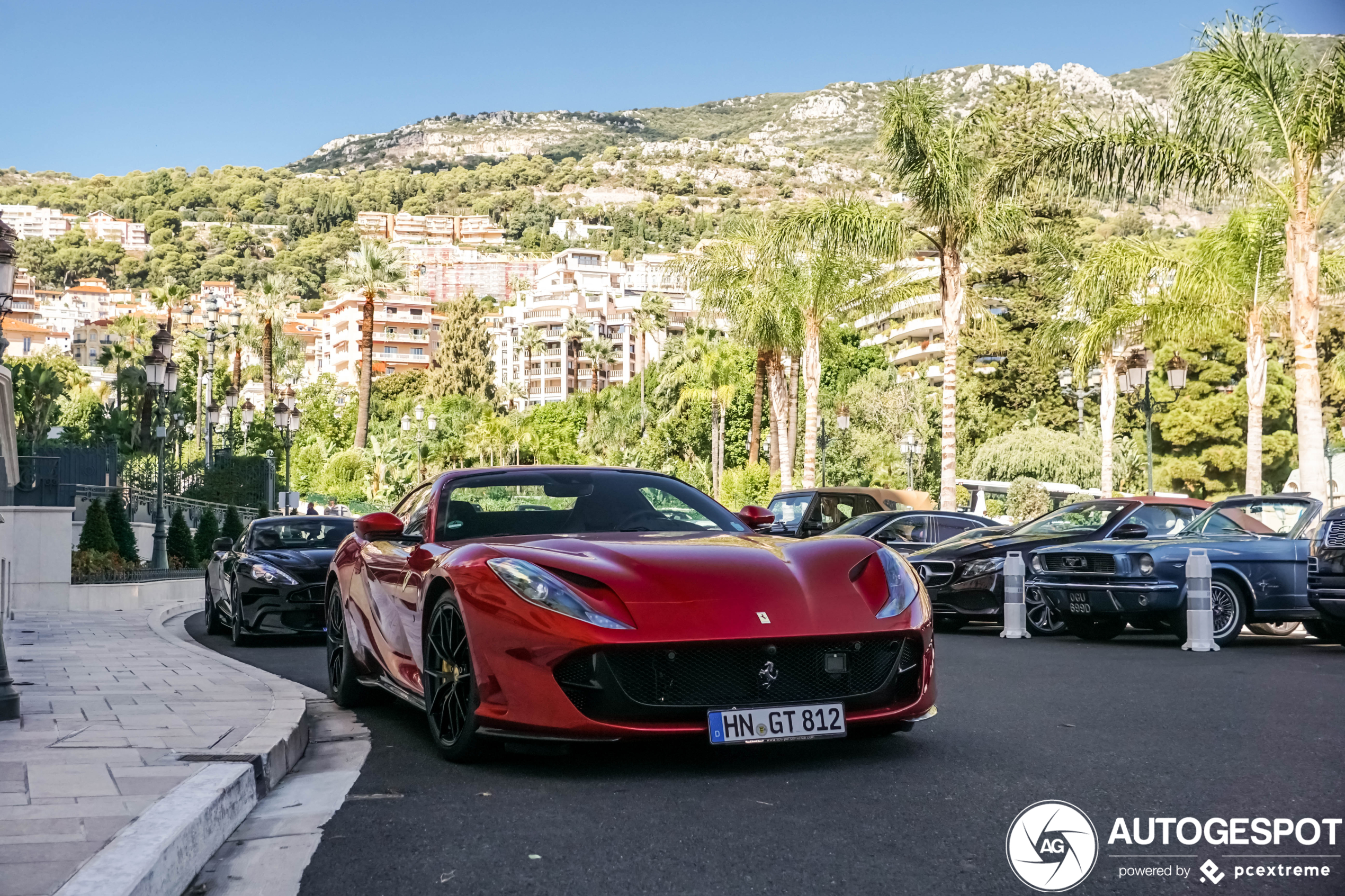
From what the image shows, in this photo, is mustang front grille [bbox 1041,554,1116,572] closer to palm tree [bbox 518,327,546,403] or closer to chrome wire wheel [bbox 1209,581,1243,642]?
chrome wire wheel [bbox 1209,581,1243,642]

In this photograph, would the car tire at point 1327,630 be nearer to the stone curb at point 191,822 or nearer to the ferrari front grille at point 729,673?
the ferrari front grille at point 729,673

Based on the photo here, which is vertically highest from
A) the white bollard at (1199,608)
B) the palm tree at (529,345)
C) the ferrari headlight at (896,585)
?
the palm tree at (529,345)

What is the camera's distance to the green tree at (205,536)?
29984 millimetres

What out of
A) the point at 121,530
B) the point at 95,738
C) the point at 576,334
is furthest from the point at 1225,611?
the point at 576,334

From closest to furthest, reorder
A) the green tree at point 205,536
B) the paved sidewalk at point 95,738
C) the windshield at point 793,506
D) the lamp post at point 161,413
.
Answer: the paved sidewalk at point 95,738, the windshield at point 793,506, the lamp post at point 161,413, the green tree at point 205,536

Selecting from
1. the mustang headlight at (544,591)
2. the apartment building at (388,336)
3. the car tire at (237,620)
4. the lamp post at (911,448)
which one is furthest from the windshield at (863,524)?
the apartment building at (388,336)

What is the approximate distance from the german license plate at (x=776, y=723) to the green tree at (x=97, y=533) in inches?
768

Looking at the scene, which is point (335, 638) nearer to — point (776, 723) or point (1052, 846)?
point (776, 723)

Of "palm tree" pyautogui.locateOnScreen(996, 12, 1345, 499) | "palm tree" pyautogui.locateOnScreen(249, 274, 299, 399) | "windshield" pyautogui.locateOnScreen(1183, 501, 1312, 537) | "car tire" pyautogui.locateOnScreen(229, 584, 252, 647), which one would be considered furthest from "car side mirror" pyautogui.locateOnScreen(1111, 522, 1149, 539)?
"palm tree" pyautogui.locateOnScreen(249, 274, 299, 399)

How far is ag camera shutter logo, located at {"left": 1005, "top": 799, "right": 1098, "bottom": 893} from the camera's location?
13.3 feet

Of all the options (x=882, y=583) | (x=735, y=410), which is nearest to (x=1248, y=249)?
(x=882, y=583)

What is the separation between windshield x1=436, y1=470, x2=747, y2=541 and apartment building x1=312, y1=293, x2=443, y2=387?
530 feet

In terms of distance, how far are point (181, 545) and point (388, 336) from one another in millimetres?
145927

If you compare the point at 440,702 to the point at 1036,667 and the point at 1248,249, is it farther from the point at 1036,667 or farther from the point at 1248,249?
the point at 1248,249
